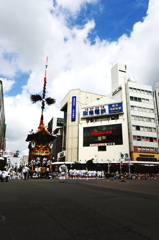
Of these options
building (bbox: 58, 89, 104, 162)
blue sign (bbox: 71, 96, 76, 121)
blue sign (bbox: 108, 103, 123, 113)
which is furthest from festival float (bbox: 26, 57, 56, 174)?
blue sign (bbox: 71, 96, 76, 121)

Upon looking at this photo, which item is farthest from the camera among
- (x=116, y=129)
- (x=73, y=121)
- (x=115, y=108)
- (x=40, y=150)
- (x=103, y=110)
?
(x=73, y=121)

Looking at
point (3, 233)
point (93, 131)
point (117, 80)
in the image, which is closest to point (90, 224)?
point (3, 233)

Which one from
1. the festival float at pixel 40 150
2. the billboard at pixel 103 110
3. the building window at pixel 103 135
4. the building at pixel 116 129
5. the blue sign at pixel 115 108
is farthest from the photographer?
the billboard at pixel 103 110

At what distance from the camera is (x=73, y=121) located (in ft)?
214

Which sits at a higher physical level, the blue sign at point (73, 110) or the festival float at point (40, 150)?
the blue sign at point (73, 110)

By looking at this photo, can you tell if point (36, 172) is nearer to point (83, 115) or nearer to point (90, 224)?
point (90, 224)

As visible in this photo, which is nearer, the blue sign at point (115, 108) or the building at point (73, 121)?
the blue sign at point (115, 108)

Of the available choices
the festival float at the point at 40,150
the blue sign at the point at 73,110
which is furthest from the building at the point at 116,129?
the festival float at the point at 40,150

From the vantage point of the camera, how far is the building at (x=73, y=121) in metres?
62.5

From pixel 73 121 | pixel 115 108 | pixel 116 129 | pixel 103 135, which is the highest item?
pixel 115 108

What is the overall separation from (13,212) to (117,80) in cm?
6940

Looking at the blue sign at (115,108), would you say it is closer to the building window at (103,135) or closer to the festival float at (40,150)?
the building window at (103,135)

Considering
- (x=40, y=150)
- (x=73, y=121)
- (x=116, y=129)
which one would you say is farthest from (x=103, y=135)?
(x=40, y=150)

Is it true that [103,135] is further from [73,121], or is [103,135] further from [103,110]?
[73,121]
